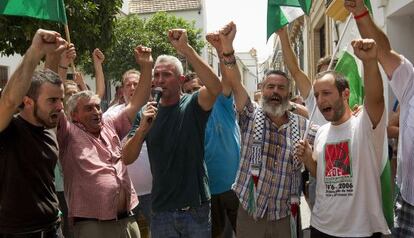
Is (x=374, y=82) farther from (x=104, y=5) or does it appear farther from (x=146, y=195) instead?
(x=104, y=5)

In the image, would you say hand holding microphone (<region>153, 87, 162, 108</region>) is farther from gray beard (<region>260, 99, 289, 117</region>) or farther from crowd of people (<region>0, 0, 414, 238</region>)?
gray beard (<region>260, 99, 289, 117</region>)

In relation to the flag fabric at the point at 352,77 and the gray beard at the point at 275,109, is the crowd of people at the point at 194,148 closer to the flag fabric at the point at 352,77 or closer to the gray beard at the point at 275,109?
the gray beard at the point at 275,109

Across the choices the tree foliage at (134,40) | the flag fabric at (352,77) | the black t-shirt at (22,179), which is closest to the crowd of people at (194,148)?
the black t-shirt at (22,179)

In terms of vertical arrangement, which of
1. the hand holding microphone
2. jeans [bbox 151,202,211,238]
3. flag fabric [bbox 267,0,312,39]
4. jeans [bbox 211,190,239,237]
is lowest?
jeans [bbox 211,190,239,237]

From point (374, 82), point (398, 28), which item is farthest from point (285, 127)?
point (398, 28)

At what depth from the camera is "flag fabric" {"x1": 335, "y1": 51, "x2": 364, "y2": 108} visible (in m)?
4.64

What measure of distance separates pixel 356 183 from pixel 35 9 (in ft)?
9.40

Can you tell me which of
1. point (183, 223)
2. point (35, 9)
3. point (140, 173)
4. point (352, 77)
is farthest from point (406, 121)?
point (35, 9)

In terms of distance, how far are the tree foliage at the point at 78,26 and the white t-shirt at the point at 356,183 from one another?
658 centimetres

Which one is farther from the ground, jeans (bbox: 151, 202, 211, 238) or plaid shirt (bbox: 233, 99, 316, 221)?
plaid shirt (bbox: 233, 99, 316, 221)

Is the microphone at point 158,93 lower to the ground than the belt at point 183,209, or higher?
higher

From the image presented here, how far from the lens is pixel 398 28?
9.22 m

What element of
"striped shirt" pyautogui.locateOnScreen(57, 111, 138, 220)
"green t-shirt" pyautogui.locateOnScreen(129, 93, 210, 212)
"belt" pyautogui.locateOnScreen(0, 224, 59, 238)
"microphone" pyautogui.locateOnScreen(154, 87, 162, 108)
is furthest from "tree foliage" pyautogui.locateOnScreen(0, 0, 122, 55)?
"belt" pyautogui.locateOnScreen(0, 224, 59, 238)

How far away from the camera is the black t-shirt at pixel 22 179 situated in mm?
3512
